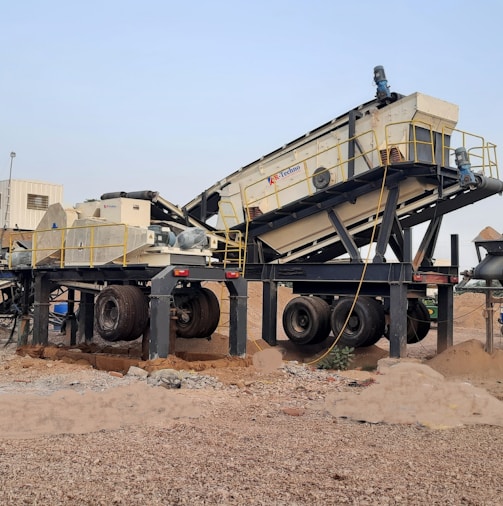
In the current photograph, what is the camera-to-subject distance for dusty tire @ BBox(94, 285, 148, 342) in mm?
13398

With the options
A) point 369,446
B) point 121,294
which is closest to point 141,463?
point 369,446

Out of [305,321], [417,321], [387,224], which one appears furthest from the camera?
[417,321]

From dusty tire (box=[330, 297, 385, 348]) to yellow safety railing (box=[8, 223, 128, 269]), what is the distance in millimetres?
5402

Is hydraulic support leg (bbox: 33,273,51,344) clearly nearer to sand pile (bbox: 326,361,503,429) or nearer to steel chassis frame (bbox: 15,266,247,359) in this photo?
steel chassis frame (bbox: 15,266,247,359)

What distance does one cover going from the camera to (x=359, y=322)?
16.1m

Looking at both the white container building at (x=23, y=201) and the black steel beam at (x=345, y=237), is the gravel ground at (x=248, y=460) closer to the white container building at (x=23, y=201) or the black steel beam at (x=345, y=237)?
the black steel beam at (x=345, y=237)

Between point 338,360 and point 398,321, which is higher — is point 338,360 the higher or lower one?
the lower one

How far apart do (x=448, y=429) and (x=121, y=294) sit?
7.29m

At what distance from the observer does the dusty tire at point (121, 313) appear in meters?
13.4

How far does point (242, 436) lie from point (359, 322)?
8.87 metres

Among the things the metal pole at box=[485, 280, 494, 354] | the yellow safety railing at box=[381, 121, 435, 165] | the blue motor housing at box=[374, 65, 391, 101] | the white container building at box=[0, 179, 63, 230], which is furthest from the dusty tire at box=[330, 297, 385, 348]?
the white container building at box=[0, 179, 63, 230]

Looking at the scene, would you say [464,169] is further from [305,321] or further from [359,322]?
[305,321]

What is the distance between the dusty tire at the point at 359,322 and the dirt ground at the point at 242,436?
2499 millimetres

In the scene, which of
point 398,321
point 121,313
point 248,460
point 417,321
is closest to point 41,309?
point 121,313
